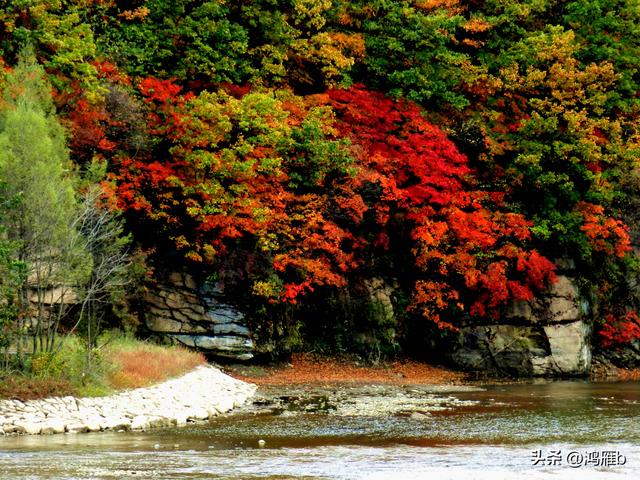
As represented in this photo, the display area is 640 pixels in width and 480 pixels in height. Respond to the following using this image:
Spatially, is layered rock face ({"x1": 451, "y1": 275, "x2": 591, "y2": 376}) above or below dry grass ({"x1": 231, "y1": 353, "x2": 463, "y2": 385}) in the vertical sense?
above

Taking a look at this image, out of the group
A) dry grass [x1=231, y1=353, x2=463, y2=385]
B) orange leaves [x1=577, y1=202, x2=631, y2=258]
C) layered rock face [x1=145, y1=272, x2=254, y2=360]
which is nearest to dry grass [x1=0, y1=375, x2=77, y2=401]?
dry grass [x1=231, y1=353, x2=463, y2=385]

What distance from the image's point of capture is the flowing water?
564 inches

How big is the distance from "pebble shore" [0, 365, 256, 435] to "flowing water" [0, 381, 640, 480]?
0.67 meters

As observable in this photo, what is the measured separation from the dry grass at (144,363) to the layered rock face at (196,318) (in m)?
2.50

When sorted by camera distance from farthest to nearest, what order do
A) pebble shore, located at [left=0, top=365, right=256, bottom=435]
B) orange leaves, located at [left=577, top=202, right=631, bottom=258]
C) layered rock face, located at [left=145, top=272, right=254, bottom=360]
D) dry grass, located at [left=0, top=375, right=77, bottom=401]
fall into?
orange leaves, located at [left=577, top=202, right=631, bottom=258], layered rock face, located at [left=145, top=272, right=254, bottom=360], dry grass, located at [left=0, top=375, right=77, bottom=401], pebble shore, located at [left=0, top=365, right=256, bottom=435]

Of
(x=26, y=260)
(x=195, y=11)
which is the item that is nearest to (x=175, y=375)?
(x=26, y=260)

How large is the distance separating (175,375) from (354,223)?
13.4 metres

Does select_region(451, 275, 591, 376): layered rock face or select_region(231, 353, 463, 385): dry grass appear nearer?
select_region(231, 353, 463, 385): dry grass

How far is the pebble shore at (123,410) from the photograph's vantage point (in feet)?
62.1

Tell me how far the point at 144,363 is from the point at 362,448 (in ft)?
33.1

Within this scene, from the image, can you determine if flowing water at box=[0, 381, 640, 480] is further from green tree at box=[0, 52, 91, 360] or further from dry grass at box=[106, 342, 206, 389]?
green tree at box=[0, 52, 91, 360]

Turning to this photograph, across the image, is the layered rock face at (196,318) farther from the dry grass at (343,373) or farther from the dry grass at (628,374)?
the dry grass at (628,374)

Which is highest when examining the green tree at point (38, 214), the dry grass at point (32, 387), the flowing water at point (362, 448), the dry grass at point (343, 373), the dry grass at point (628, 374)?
the green tree at point (38, 214)

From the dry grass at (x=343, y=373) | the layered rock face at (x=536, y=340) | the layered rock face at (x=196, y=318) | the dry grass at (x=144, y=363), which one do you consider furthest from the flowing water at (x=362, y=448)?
the layered rock face at (x=536, y=340)
